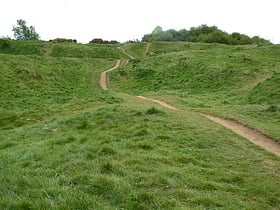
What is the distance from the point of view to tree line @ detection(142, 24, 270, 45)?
6788 cm

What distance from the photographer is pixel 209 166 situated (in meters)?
8.45

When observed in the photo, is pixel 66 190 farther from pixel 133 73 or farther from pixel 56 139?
pixel 133 73

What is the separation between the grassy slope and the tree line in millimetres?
29413

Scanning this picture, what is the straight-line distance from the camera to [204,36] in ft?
235

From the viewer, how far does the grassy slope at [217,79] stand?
19.8 meters

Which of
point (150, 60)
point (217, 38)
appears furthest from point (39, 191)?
point (217, 38)

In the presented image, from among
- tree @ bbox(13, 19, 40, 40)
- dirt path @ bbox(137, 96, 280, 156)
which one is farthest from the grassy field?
tree @ bbox(13, 19, 40, 40)

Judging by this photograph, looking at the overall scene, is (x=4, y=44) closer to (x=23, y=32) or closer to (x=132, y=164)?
(x=23, y=32)

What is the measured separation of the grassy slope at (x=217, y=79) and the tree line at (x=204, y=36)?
29413 mm

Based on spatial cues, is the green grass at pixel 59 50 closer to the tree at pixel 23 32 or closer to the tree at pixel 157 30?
the tree at pixel 23 32

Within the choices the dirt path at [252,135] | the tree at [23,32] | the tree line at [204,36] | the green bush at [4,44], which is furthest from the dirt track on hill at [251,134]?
the tree at [23,32]

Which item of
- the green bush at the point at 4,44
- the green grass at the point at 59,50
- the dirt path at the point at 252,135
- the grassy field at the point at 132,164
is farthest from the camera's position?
the green bush at the point at 4,44

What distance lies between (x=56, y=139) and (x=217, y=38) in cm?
6079

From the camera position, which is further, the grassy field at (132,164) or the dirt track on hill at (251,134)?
the dirt track on hill at (251,134)
